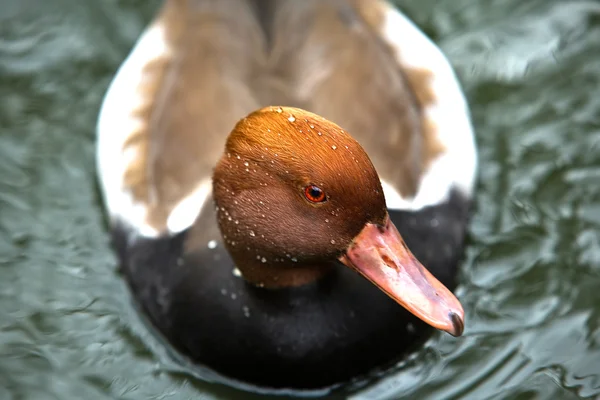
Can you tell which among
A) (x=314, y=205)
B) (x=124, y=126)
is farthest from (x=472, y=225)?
(x=124, y=126)

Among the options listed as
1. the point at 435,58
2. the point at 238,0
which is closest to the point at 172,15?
the point at 238,0

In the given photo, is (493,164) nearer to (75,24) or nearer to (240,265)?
(240,265)

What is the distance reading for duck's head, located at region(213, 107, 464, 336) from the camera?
319 centimetres

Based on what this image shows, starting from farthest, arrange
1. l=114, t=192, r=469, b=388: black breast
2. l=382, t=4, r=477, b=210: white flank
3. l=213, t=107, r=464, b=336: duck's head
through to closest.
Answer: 1. l=382, t=4, r=477, b=210: white flank
2. l=114, t=192, r=469, b=388: black breast
3. l=213, t=107, r=464, b=336: duck's head

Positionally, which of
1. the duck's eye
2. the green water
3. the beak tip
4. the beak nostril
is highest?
the duck's eye

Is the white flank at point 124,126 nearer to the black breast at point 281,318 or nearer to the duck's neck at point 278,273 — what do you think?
the black breast at point 281,318

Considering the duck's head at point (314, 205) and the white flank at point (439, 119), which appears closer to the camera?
the duck's head at point (314, 205)

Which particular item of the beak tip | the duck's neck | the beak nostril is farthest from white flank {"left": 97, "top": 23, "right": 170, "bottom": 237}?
the beak tip

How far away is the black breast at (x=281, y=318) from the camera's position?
3709mm

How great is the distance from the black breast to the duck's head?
0.97 ft

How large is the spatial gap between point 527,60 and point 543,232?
1081mm

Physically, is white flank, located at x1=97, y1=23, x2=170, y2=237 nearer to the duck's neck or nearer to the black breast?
the black breast

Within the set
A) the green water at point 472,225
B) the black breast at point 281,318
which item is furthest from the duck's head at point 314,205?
the green water at point 472,225

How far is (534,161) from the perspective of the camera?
4750mm
